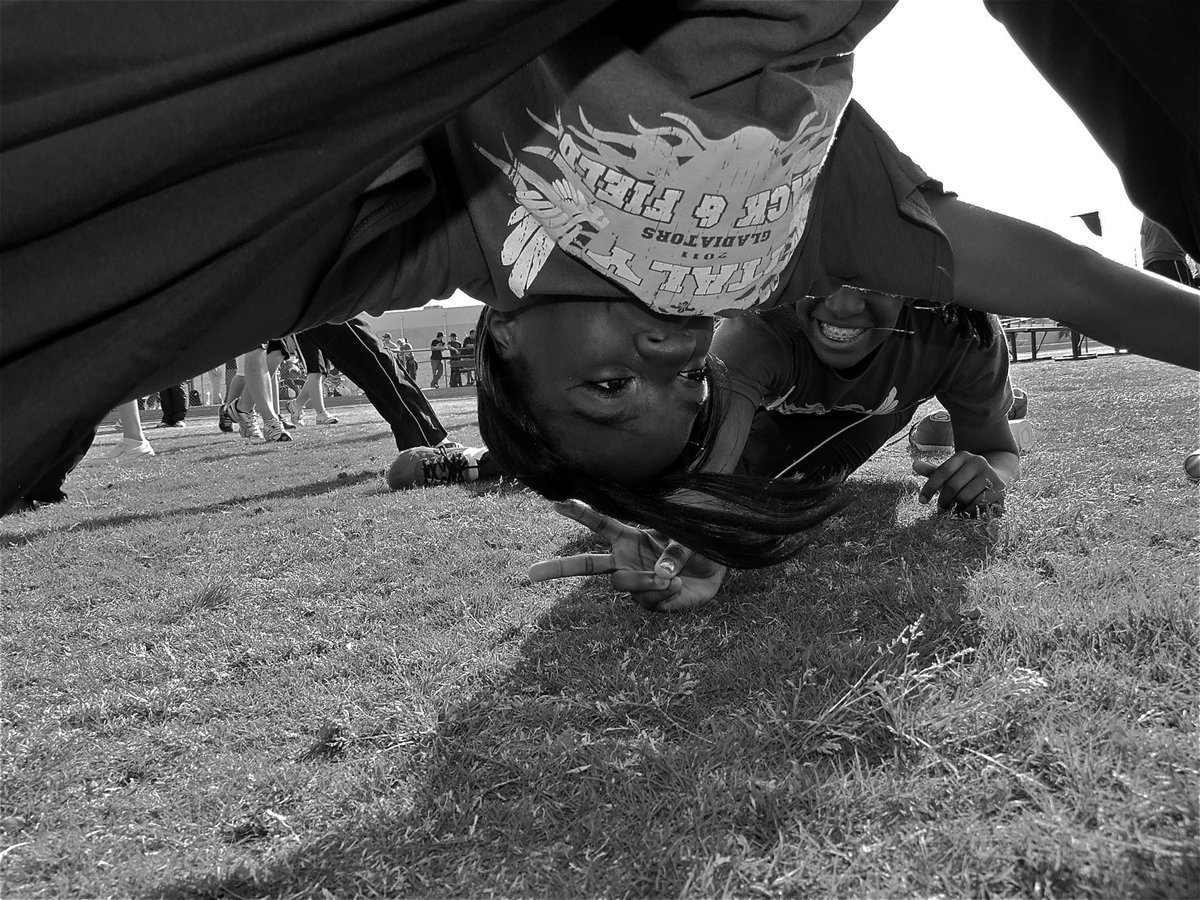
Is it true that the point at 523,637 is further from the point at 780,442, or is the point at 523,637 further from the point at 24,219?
the point at 780,442

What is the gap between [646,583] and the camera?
90.4 inches

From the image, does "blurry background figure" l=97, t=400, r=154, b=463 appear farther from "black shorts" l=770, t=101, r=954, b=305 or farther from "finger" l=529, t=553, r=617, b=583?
"black shorts" l=770, t=101, r=954, b=305

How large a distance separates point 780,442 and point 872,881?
2668 mm

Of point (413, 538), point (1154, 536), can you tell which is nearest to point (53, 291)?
point (413, 538)

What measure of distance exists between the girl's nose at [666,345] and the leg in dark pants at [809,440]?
1705 mm

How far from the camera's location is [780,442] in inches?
148

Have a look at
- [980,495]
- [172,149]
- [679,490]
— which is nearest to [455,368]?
[980,495]

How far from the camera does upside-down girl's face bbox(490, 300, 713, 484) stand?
1.83 m

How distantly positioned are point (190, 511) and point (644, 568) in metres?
3.22

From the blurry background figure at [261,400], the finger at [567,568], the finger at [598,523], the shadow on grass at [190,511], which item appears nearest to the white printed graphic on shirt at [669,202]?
the finger at [567,568]

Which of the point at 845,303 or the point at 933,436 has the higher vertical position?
the point at 845,303

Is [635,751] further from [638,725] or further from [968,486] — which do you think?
[968,486]

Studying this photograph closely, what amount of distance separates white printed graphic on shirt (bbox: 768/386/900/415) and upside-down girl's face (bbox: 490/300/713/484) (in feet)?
4.47

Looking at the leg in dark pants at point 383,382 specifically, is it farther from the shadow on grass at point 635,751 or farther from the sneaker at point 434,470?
the shadow on grass at point 635,751
